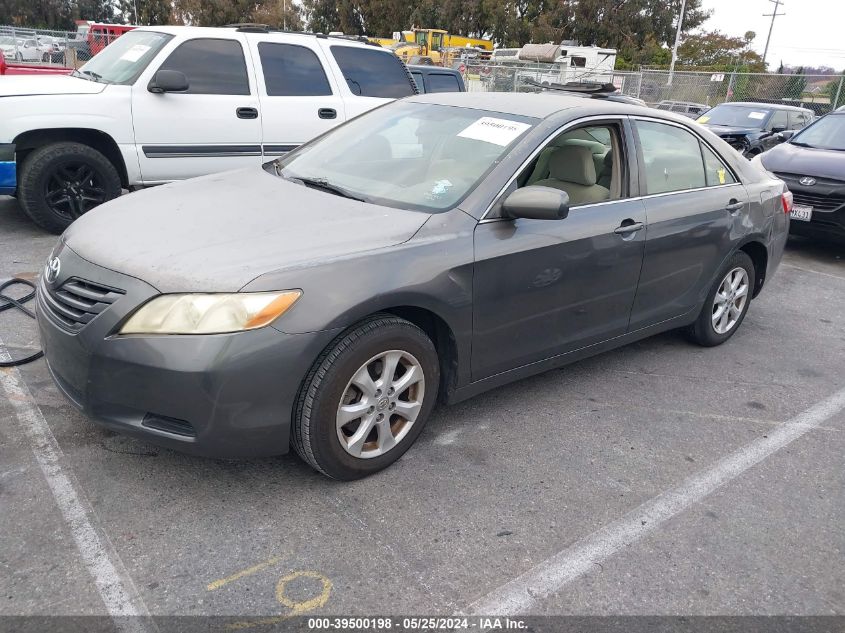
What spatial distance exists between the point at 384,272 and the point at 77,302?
1.20 meters

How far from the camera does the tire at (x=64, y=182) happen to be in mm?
6023

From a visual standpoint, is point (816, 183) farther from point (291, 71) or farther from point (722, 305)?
point (291, 71)

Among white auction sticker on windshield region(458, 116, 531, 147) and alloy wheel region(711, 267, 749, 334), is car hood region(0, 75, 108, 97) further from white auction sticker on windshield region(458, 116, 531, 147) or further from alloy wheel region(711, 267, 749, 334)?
alloy wheel region(711, 267, 749, 334)

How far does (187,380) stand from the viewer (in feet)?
8.30

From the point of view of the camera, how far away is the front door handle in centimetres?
378

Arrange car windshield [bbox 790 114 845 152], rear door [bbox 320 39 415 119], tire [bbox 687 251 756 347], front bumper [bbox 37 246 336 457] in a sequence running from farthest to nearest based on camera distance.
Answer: car windshield [bbox 790 114 845 152] → rear door [bbox 320 39 415 119] → tire [bbox 687 251 756 347] → front bumper [bbox 37 246 336 457]

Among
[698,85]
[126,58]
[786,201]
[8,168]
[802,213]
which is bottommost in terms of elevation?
[802,213]

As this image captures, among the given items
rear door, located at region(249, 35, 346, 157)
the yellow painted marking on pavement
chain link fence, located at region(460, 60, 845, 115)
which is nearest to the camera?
the yellow painted marking on pavement

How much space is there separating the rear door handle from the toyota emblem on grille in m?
2.66

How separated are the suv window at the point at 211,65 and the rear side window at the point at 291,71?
0.24m

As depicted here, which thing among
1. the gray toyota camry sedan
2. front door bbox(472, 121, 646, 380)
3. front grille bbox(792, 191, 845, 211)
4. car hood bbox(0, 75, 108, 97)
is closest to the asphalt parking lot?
the gray toyota camry sedan

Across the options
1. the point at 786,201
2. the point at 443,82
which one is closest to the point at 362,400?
the point at 786,201

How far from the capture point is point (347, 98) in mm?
7418

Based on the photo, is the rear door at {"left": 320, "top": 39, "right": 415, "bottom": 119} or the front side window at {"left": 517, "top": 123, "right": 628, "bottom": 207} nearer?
the front side window at {"left": 517, "top": 123, "right": 628, "bottom": 207}
